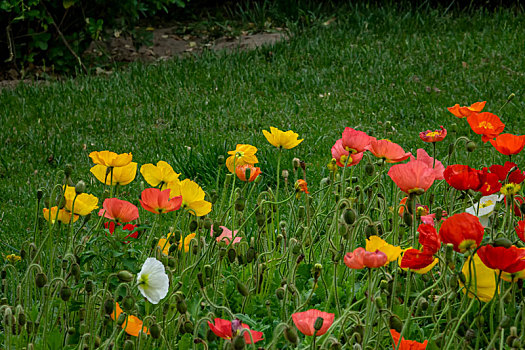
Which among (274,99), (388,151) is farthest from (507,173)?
(274,99)

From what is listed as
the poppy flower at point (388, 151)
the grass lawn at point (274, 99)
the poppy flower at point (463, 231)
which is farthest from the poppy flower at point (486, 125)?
the grass lawn at point (274, 99)

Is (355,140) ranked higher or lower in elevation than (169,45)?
higher

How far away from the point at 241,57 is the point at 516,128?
262 cm

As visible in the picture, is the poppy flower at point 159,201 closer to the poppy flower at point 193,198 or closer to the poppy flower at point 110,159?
the poppy flower at point 193,198

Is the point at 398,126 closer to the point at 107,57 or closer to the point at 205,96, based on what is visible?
the point at 205,96

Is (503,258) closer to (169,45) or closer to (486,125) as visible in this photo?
(486,125)

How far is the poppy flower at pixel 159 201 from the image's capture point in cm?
175

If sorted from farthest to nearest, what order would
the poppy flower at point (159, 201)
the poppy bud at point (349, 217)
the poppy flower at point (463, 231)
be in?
1. the poppy flower at point (159, 201)
2. the poppy bud at point (349, 217)
3. the poppy flower at point (463, 231)

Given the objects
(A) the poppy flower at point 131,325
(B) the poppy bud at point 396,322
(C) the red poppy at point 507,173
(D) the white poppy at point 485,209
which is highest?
(B) the poppy bud at point 396,322

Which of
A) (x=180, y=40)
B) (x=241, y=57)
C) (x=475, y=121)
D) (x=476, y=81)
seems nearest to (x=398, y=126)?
Answer: (x=476, y=81)

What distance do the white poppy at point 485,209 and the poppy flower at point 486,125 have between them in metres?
0.20

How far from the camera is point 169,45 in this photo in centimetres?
726

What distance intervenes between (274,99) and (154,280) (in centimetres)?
387

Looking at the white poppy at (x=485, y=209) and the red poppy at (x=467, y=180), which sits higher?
the red poppy at (x=467, y=180)
